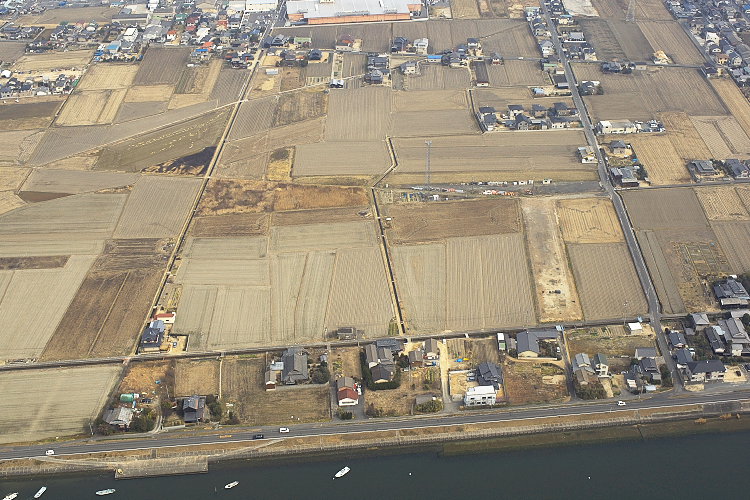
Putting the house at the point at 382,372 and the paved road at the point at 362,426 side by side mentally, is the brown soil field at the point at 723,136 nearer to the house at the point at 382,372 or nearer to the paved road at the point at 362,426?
the paved road at the point at 362,426

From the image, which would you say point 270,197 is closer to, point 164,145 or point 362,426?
point 164,145

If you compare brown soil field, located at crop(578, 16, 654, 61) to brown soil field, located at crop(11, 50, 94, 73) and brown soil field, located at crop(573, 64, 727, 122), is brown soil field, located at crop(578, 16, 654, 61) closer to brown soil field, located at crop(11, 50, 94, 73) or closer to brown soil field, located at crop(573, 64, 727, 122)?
brown soil field, located at crop(573, 64, 727, 122)

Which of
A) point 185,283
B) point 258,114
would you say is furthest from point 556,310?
point 258,114

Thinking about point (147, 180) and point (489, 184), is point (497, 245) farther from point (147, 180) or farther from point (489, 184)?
point (147, 180)

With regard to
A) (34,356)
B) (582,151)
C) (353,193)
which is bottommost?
(34,356)

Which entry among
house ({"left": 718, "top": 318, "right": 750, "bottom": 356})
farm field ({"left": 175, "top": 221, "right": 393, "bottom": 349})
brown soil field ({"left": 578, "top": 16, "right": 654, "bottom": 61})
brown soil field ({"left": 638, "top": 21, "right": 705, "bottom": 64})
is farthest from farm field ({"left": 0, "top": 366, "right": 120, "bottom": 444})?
brown soil field ({"left": 638, "top": 21, "right": 705, "bottom": 64})

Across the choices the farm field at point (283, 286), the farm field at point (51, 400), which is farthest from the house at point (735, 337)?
the farm field at point (51, 400)
